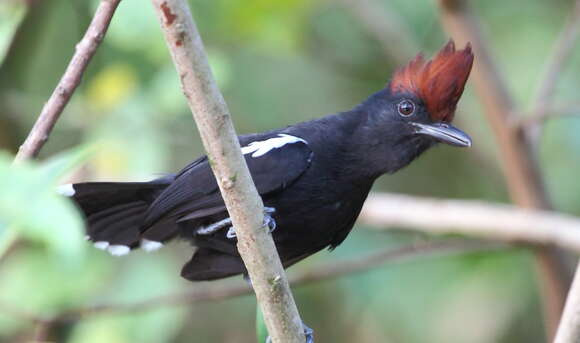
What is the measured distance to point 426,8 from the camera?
625cm

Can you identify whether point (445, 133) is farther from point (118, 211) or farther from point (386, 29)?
point (386, 29)

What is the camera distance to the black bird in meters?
3.27

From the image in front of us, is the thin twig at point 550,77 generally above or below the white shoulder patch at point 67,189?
above

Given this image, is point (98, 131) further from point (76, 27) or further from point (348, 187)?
point (348, 187)

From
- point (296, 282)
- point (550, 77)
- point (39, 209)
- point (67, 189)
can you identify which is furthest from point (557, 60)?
point (39, 209)

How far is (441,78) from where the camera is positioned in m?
3.33

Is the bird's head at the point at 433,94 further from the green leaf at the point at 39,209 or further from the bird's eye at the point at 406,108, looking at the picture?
the green leaf at the point at 39,209

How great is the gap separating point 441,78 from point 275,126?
115 inches

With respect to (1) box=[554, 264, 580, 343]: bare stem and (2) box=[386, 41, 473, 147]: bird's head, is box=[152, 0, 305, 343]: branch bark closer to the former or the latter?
(1) box=[554, 264, 580, 343]: bare stem

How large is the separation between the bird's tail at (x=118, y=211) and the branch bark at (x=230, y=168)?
1.22m

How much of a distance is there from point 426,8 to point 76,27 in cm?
242

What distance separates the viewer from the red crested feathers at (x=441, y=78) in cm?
326

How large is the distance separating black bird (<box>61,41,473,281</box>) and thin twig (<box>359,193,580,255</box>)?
4.61ft

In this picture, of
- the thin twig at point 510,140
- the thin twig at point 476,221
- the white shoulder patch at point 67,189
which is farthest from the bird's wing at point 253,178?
the thin twig at point 476,221
